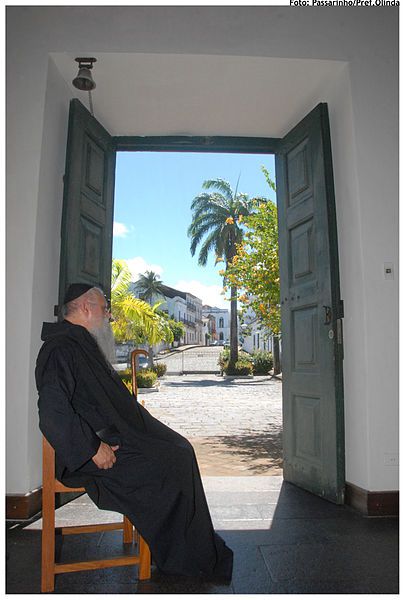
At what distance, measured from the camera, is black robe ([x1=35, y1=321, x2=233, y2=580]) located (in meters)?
2.40

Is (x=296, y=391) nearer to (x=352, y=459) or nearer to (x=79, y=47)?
(x=352, y=459)

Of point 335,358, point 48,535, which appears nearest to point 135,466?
point 48,535

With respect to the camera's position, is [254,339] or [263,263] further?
[254,339]

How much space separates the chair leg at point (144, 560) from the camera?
2475mm

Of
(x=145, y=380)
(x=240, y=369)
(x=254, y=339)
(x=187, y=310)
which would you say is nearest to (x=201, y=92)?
(x=145, y=380)

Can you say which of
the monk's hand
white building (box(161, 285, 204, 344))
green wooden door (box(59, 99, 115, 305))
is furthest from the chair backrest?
white building (box(161, 285, 204, 344))

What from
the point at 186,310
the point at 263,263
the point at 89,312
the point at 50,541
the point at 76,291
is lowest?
the point at 50,541

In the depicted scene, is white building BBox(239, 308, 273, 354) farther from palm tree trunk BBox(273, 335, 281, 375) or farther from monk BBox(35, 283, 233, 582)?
monk BBox(35, 283, 233, 582)

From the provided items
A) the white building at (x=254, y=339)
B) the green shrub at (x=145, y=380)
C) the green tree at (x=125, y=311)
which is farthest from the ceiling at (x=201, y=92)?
the white building at (x=254, y=339)

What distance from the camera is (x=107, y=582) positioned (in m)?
2.50

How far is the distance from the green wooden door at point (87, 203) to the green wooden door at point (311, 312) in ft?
5.29

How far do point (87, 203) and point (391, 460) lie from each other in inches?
118

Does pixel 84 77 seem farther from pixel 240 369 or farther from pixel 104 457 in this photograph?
pixel 240 369

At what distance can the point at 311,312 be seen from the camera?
13.9 ft
